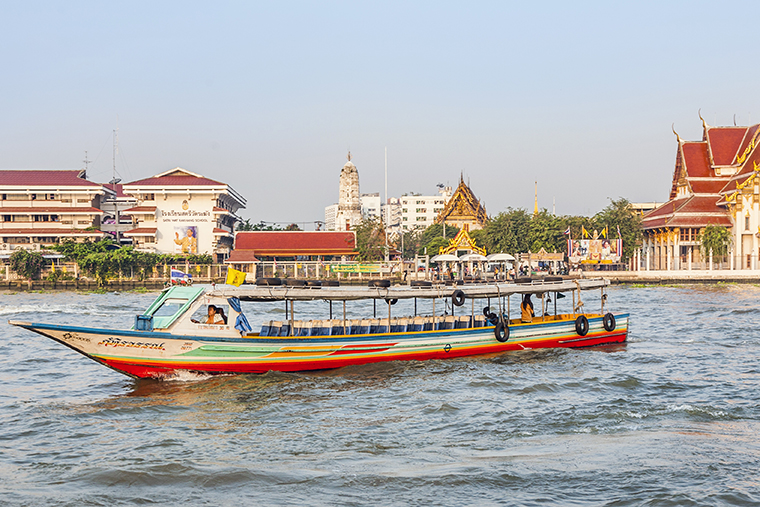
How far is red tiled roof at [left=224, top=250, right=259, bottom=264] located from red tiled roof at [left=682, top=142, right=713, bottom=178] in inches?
1691

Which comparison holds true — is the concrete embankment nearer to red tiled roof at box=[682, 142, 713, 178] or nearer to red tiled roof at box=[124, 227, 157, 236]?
red tiled roof at box=[682, 142, 713, 178]

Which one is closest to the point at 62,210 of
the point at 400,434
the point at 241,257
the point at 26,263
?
the point at 26,263

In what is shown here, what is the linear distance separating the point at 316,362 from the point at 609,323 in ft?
32.1

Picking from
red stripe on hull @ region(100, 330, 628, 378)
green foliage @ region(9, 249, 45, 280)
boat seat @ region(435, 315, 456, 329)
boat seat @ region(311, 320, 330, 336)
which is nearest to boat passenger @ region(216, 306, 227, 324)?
red stripe on hull @ region(100, 330, 628, 378)

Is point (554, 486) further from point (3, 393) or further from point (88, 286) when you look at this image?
point (88, 286)

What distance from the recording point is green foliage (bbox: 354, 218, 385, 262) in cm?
6788

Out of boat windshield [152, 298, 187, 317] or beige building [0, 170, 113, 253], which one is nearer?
boat windshield [152, 298, 187, 317]

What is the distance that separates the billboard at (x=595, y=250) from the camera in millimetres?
63656

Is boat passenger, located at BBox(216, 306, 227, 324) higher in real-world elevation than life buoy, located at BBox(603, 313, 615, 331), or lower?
higher

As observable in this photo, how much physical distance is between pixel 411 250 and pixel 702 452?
88645 millimetres

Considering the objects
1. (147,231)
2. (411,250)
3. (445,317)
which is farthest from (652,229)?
(445,317)

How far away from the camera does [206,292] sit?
15.6 meters

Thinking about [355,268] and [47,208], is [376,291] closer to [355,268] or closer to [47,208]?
[355,268]

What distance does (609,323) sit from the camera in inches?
843
